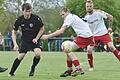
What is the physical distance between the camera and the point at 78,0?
6078 cm

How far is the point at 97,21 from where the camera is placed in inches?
629

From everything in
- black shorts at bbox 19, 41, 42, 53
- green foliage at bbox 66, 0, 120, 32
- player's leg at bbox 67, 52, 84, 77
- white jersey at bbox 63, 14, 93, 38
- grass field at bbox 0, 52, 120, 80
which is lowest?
grass field at bbox 0, 52, 120, 80

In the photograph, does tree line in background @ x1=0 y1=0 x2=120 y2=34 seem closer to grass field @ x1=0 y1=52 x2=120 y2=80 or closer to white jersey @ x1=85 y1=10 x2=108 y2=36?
grass field @ x1=0 y1=52 x2=120 y2=80

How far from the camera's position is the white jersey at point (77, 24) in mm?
13477

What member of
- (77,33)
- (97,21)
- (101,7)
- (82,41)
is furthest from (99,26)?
(101,7)

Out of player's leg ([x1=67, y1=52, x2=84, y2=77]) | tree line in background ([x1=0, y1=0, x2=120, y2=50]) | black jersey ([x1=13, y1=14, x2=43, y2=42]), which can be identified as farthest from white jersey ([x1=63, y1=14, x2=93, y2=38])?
tree line in background ([x1=0, y1=0, x2=120, y2=50])

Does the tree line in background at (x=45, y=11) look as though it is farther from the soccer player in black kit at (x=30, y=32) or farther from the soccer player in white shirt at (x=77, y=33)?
the soccer player in black kit at (x=30, y=32)

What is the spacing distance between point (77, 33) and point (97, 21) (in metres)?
1.85

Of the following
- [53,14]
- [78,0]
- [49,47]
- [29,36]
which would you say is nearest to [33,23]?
[29,36]

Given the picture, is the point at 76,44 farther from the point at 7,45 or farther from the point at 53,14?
the point at 53,14

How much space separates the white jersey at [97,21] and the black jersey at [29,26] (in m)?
2.38

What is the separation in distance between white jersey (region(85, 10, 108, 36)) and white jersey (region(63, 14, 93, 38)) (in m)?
1.46

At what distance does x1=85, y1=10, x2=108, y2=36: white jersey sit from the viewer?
52.0 ft

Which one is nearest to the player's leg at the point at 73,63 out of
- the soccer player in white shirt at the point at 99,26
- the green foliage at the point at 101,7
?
the soccer player in white shirt at the point at 99,26
